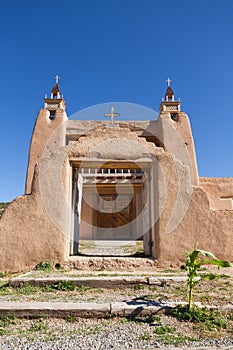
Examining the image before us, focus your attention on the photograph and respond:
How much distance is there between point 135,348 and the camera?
2766 mm

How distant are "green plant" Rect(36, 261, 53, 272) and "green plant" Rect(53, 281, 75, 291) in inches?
59.4

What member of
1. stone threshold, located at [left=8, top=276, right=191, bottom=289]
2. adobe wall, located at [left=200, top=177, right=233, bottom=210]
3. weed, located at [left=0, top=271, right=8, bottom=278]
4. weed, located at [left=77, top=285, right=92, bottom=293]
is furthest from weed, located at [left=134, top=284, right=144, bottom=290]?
adobe wall, located at [left=200, top=177, right=233, bottom=210]

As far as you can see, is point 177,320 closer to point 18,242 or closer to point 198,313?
point 198,313

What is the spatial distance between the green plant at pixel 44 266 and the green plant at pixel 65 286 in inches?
59.4

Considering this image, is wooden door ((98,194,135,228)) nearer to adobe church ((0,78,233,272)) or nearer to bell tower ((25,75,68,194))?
bell tower ((25,75,68,194))

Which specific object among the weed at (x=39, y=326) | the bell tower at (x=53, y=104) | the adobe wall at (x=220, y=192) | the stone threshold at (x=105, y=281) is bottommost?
the weed at (x=39, y=326)

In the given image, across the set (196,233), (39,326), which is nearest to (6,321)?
(39,326)

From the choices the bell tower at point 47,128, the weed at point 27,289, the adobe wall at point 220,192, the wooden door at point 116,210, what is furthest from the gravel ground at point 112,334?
the wooden door at point 116,210

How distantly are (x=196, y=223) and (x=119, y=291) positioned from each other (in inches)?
120

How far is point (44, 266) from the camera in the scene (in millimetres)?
6445

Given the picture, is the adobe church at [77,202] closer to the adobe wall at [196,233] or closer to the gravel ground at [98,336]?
the adobe wall at [196,233]

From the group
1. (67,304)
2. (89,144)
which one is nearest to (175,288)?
(67,304)

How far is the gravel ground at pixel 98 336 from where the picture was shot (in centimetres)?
283

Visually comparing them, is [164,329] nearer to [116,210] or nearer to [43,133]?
[43,133]
